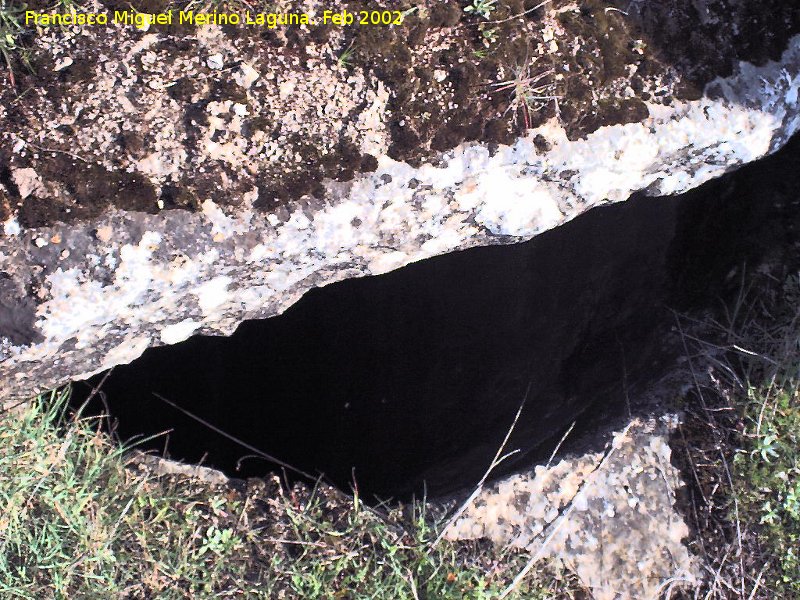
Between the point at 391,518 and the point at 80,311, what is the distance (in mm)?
1010

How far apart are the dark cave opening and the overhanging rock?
2.61 ft

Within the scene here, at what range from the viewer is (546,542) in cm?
204

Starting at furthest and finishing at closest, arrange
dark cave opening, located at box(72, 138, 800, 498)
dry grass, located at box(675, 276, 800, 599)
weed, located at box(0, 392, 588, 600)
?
dark cave opening, located at box(72, 138, 800, 498)
dry grass, located at box(675, 276, 800, 599)
weed, located at box(0, 392, 588, 600)

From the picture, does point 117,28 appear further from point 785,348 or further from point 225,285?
point 785,348

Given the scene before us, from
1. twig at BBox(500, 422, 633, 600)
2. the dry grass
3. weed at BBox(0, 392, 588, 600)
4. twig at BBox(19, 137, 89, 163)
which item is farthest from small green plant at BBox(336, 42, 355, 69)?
the dry grass

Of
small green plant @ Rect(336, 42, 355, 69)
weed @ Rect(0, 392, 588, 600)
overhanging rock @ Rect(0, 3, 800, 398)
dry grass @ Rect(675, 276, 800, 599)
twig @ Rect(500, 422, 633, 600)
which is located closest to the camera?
overhanging rock @ Rect(0, 3, 800, 398)

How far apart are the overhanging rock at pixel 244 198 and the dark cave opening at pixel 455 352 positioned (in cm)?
80

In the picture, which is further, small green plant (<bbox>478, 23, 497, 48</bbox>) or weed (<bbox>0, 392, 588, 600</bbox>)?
weed (<bbox>0, 392, 588, 600</bbox>)

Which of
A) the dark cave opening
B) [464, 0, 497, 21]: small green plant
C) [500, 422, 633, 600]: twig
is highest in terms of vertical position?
[464, 0, 497, 21]: small green plant

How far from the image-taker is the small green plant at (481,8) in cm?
166

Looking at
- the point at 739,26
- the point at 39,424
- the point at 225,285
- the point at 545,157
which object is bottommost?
the point at 39,424

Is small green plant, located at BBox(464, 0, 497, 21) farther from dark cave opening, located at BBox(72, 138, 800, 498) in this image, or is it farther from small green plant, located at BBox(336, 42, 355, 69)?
dark cave opening, located at BBox(72, 138, 800, 498)

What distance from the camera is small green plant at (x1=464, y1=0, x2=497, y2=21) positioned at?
166 centimetres

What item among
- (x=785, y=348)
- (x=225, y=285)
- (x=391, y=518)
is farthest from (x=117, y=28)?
(x=785, y=348)
